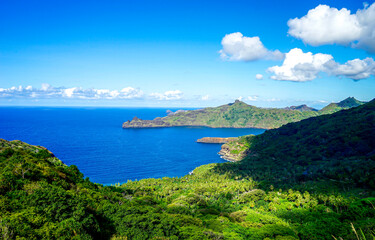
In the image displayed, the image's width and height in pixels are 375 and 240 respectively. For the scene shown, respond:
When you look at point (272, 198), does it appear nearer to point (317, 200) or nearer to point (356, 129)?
point (317, 200)

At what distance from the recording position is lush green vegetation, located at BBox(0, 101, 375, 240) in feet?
88.6

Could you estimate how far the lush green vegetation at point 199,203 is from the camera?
27000mm

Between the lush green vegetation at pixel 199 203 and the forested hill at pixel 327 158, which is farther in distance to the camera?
the forested hill at pixel 327 158

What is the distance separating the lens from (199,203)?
7475cm

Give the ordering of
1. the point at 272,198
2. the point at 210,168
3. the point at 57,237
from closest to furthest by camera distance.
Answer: the point at 57,237 → the point at 272,198 → the point at 210,168

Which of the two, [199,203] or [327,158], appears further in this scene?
[327,158]

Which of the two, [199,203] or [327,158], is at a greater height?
[199,203]

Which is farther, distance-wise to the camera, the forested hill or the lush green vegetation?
the forested hill

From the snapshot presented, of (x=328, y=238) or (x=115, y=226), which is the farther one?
(x=328, y=238)

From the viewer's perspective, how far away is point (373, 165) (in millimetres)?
110750

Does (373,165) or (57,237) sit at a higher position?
(57,237)

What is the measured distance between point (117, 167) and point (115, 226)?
13291cm

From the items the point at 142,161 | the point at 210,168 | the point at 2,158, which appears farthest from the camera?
the point at 142,161

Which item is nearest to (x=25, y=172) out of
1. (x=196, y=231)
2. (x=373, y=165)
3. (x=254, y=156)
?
(x=196, y=231)
